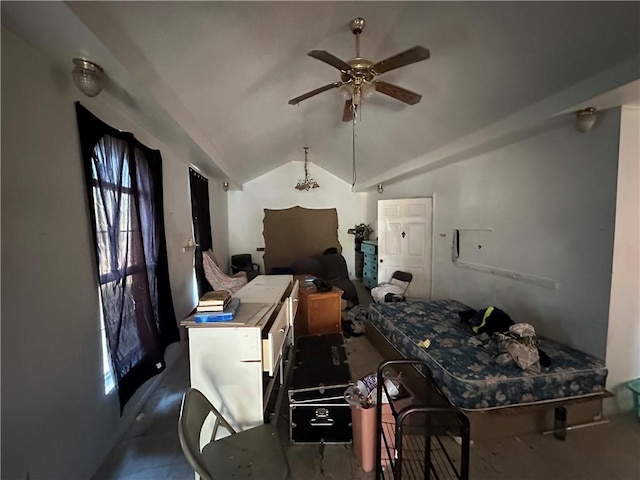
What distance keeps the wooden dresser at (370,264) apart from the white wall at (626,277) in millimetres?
3504

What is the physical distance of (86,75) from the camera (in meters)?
1.39

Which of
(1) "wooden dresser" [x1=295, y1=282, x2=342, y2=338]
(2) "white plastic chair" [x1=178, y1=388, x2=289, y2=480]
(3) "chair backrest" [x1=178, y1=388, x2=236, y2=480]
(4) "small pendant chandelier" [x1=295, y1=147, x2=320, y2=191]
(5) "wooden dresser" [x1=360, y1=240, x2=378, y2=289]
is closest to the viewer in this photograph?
(3) "chair backrest" [x1=178, y1=388, x2=236, y2=480]

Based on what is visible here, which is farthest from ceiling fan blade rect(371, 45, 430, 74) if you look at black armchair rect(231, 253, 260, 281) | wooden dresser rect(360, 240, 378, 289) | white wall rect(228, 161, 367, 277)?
white wall rect(228, 161, 367, 277)

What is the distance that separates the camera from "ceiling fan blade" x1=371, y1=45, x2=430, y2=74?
5.19ft

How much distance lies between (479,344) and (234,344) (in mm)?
1947

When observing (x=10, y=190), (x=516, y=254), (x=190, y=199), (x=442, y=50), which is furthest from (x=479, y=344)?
(x=190, y=199)

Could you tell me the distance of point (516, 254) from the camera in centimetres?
276

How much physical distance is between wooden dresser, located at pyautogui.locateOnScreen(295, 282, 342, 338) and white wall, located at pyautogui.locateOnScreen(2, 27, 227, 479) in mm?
1732

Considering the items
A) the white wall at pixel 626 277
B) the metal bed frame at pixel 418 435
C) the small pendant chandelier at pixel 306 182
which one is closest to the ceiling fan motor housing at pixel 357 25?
the white wall at pixel 626 277

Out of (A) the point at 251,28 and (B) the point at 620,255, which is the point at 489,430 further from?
(A) the point at 251,28

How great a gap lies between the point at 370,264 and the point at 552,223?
350 centimetres

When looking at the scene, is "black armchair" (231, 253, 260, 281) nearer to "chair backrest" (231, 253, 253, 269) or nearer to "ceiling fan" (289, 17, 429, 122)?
"chair backrest" (231, 253, 253, 269)

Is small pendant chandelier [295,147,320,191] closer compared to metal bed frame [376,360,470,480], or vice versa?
metal bed frame [376,360,470,480]

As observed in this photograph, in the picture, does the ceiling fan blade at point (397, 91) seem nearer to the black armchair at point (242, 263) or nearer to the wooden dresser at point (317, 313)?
the wooden dresser at point (317, 313)
